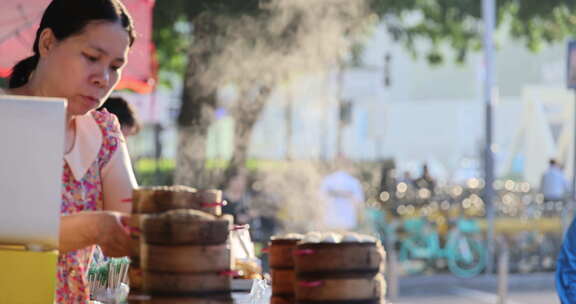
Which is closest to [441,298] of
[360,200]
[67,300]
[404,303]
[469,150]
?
[404,303]

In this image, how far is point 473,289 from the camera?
653 inches

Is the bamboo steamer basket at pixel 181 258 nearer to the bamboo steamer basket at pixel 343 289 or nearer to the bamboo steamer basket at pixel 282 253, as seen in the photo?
the bamboo steamer basket at pixel 343 289

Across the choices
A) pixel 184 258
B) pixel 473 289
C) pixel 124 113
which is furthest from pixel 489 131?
pixel 184 258

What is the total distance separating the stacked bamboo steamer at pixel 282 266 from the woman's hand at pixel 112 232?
14.5 inches

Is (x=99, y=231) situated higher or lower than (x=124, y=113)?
lower

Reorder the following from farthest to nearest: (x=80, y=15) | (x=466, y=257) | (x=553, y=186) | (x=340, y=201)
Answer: (x=553, y=186) → (x=466, y=257) → (x=340, y=201) → (x=80, y=15)

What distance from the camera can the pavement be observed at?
1493 cm

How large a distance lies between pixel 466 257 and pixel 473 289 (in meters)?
1.07

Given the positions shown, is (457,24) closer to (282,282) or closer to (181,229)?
(282,282)

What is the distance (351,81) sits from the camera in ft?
64.0

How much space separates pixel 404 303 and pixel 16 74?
11.9 m

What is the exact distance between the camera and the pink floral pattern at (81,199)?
2656 mm

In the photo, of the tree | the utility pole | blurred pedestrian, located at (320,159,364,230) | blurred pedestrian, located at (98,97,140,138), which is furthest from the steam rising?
blurred pedestrian, located at (98,97,140,138)

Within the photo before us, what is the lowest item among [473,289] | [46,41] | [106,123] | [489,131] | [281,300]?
[473,289]
